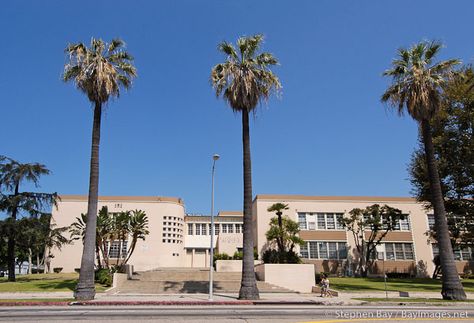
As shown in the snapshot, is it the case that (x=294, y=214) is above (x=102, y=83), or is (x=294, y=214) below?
below

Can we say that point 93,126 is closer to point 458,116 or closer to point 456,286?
point 456,286

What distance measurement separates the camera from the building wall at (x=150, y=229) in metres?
46.2

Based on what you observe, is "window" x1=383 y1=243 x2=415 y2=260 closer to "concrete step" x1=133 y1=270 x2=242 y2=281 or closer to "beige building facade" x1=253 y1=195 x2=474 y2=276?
"beige building facade" x1=253 y1=195 x2=474 y2=276

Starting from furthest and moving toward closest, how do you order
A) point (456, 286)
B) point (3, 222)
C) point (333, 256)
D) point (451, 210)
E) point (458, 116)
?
1. point (333, 256)
2. point (3, 222)
3. point (451, 210)
4. point (458, 116)
5. point (456, 286)

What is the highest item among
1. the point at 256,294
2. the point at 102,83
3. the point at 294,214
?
the point at 102,83

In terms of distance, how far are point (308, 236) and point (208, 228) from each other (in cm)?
1346

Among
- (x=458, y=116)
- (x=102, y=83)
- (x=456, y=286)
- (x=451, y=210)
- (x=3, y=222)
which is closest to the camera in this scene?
(x=456, y=286)

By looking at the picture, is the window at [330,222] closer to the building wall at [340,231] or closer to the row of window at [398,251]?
the building wall at [340,231]

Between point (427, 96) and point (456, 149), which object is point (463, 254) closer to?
point (456, 149)

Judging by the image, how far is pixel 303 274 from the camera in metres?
30.5

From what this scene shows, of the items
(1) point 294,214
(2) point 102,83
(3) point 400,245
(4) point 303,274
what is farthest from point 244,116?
(3) point 400,245

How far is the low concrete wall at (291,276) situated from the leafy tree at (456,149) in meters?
12.1

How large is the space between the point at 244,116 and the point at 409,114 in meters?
10.0

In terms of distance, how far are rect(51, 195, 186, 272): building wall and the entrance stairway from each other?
943 centimetres
